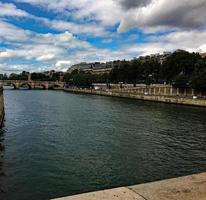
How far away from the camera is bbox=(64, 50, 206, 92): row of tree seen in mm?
79625

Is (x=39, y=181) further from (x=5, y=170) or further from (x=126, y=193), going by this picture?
(x=126, y=193)

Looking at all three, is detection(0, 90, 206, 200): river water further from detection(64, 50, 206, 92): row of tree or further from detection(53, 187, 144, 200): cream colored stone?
detection(64, 50, 206, 92): row of tree

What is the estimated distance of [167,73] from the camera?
109500 millimetres

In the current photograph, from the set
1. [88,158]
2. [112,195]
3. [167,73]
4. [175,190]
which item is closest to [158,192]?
[175,190]

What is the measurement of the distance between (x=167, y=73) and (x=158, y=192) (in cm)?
10600

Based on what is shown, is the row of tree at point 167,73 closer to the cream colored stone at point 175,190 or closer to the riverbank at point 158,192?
the cream colored stone at point 175,190

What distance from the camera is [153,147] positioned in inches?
953

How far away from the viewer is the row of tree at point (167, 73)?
79.6 metres

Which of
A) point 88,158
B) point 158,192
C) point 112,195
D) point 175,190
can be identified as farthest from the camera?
point 88,158

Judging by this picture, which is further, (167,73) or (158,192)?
(167,73)

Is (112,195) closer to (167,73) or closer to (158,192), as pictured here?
(158,192)

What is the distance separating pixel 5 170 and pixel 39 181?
9.37 feet

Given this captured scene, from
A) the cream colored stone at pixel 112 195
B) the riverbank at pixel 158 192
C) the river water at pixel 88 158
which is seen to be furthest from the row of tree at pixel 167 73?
the cream colored stone at pixel 112 195

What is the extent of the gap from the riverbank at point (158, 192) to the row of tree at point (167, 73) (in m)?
69.4
